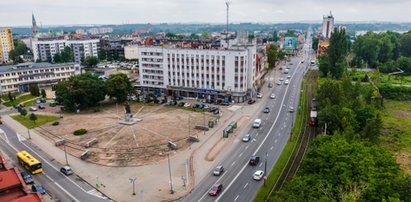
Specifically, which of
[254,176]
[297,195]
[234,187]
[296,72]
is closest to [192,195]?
[234,187]

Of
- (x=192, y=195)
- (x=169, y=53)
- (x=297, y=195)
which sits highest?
(x=169, y=53)

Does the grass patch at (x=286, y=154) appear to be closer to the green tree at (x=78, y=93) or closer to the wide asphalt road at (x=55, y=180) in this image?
the wide asphalt road at (x=55, y=180)

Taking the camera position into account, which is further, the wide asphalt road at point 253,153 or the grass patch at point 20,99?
the grass patch at point 20,99

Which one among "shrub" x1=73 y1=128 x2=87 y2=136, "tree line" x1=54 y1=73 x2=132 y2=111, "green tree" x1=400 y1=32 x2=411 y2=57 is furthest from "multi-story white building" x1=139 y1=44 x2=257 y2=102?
"green tree" x1=400 y1=32 x2=411 y2=57

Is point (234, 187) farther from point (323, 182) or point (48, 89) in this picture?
point (48, 89)

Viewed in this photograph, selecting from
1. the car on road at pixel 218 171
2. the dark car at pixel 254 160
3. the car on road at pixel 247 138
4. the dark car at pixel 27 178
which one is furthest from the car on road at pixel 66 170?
the car on road at pixel 247 138

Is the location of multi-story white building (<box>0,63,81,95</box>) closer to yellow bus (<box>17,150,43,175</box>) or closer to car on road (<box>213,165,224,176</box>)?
yellow bus (<box>17,150,43,175</box>)
